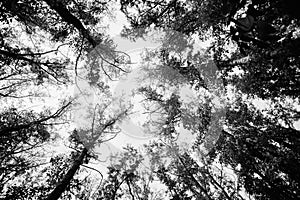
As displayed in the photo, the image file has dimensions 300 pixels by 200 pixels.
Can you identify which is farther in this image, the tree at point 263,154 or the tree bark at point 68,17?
the tree at point 263,154

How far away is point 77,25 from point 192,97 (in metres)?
5.12

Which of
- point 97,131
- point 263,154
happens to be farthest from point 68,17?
point 263,154

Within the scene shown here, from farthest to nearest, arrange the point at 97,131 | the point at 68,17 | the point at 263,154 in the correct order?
the point at 97,131
the point at 263,154
the point at 68,17

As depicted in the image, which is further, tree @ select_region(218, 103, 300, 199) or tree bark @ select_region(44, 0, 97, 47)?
tree @ select_region(218, 103, 300, 199)

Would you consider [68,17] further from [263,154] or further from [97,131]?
[263,154]

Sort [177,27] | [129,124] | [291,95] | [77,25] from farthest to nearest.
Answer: [129,124]
[291,95]
[177,27]
[77,25]

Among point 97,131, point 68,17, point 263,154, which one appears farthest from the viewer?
point 97,131

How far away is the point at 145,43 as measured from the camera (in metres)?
7.51

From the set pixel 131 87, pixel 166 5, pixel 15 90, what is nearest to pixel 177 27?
pixel 166 5

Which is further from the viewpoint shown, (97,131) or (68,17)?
(97,131)

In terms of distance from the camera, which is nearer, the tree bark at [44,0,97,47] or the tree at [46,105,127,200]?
the tree bark at [44,0,97,47]

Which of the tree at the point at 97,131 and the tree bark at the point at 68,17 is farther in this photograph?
the tree at the point at 97,131

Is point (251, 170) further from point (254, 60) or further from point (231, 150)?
point (254, 60)

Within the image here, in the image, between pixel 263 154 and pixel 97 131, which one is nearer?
pixel 263 154
